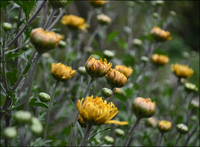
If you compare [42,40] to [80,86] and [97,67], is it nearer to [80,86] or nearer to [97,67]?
[97,67]

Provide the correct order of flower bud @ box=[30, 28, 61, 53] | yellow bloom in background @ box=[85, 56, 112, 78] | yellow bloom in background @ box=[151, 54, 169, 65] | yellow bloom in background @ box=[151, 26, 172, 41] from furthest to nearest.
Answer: yellow bloom in background @ box=[151, 54, 169, 65] < yellow bloom in background @ box=[151, 26, 172, 41] < yellow bloom in background @ box=[85, 56, 112, 78] < flower bud @ box=[30, 28, 61, 53]

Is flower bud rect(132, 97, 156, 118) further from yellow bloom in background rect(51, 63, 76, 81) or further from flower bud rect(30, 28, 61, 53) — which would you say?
flower bud rect(30, 28, 61, 53)

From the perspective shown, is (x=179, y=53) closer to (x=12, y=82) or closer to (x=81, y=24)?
(x=81, y=24)

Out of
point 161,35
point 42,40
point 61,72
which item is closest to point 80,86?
point 61,72

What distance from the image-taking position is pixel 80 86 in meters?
1.20

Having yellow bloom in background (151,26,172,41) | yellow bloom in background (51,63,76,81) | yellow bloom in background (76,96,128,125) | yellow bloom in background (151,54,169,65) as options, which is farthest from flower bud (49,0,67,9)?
yellow bloom in background (151,54,169,65)

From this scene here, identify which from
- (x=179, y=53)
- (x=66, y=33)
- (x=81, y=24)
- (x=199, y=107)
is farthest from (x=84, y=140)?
(x=179, y=53)

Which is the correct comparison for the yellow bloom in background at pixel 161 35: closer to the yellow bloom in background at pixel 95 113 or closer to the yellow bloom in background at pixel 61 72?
the yellow bloom in background at pixel 61 72

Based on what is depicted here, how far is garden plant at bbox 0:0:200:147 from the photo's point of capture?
72 cm

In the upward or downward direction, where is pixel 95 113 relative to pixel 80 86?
upward

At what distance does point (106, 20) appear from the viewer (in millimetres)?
1704

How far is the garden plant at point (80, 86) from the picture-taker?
72cm

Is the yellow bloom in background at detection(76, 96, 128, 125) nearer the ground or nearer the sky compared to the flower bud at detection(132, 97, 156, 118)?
nearer the sky

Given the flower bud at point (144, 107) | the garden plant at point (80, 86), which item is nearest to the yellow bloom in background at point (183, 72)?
the garden plant at point (80, 86)
